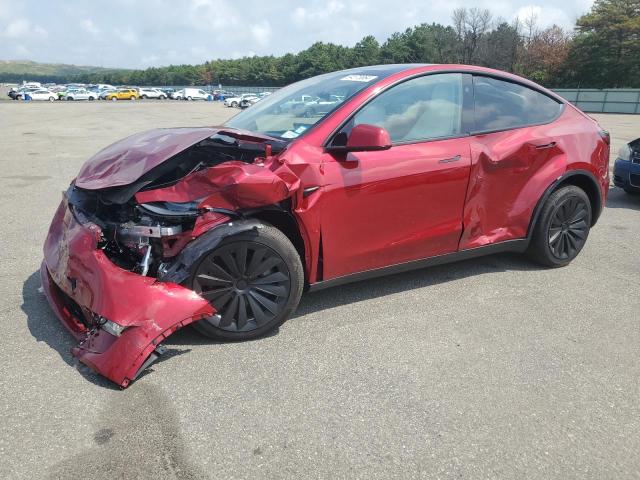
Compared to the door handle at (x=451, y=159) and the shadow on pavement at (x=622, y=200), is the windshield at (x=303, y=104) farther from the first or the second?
the shadow on pavement at (x=622, y=200)

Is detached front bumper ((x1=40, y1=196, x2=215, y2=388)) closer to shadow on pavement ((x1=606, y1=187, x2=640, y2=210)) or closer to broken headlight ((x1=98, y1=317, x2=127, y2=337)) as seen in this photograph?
broken headlight ((x1=98, y1=317, x2=127, y2=337))

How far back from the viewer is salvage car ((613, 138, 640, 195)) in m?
7.36

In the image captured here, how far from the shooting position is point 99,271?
2.74m

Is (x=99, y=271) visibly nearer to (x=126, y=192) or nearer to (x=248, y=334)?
(x=126, y=192)

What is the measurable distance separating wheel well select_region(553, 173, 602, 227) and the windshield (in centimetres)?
201

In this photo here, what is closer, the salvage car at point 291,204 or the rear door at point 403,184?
the salvage car at point 291,204

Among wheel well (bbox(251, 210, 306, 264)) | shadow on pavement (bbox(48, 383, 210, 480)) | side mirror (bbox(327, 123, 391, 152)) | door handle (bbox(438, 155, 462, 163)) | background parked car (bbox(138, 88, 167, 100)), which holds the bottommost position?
shadow on pavement (bbox(48, 383, 210, 480))

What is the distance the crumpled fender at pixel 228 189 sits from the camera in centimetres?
291

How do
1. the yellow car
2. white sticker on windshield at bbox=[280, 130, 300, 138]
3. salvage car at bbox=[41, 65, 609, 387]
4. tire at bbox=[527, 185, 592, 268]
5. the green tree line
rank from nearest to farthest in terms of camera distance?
1. salvage car at bbox=[41, 65, 609, 387]
2. white sticker on windshield at bbox=[280, 130, 300, 138]
3. tire at bbox=[527, 185, 592, 268]
4. the green tree line
5. the yellow car

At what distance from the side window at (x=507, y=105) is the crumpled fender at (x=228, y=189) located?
184cm

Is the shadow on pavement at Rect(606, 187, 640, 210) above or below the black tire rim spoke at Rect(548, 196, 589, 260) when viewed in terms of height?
below

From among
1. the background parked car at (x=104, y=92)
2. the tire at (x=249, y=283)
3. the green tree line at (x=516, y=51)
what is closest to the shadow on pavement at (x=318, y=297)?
the tire at (x=249, y=283)

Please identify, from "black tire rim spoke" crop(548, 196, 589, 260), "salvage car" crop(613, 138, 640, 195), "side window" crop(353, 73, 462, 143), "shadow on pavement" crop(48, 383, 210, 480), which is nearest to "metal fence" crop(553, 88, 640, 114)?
"salvage car" crop(613, 138, 640, 195)

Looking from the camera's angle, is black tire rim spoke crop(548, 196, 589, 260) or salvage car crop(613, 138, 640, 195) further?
salvage car crop(613, 138, 640, 195)
